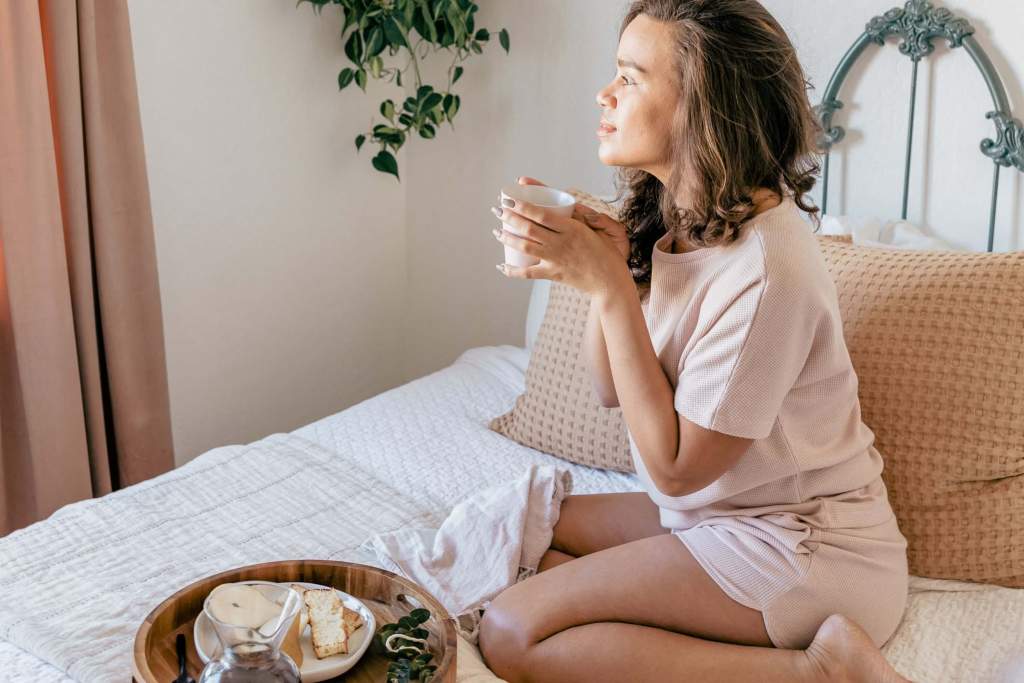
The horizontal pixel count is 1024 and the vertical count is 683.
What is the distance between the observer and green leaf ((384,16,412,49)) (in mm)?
2258

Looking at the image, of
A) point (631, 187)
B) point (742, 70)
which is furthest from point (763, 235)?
point (631, 187)

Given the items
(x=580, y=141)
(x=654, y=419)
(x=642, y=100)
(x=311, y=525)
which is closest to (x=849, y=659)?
(x=654, y=419)

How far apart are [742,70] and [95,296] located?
1.35 meters

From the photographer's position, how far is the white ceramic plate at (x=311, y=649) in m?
1.09

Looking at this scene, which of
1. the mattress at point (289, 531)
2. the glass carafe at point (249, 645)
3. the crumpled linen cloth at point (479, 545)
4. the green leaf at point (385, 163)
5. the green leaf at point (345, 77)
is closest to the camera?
the glass carafe at point (249, 645)

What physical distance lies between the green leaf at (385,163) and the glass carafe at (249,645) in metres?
1.56

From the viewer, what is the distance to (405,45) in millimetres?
2316

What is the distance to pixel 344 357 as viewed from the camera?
106 inches

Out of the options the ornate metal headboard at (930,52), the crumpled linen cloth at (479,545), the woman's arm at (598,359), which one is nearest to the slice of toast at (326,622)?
the crumpled linen cloth at (479,545)

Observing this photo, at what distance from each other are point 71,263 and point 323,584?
1.01 m

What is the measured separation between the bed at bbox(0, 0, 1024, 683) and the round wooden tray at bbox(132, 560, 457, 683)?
116 mm

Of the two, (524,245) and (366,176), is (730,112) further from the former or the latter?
(366,176)

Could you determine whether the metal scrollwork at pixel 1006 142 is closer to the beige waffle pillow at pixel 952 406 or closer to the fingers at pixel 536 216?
the beige waffle pillow at pixel 952 406

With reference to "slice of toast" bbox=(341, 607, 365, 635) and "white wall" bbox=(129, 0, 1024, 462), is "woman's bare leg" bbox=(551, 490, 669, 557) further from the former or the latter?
"white wall" bbox=(129, 0, 1024, 462)
